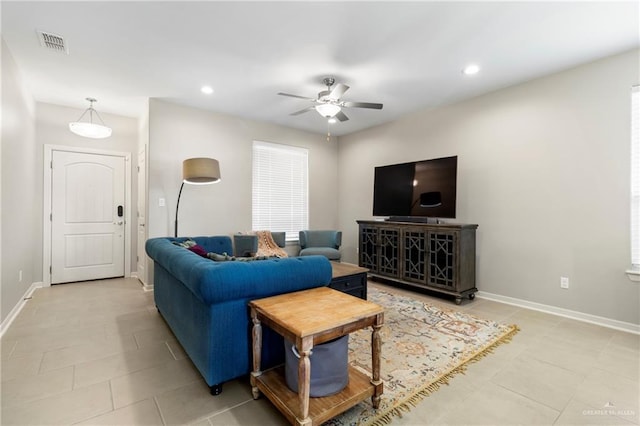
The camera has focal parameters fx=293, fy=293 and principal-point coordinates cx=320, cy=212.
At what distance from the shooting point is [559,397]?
1.82m

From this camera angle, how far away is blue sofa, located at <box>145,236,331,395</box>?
1709 millimetres

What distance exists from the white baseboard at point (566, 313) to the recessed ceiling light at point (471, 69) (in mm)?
2754

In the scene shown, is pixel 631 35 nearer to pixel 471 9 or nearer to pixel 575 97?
pixel 575 97

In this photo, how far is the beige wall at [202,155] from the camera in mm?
4195

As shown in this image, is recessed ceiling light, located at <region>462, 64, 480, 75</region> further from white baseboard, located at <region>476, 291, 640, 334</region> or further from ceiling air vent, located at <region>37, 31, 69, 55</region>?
ceiling air vent, located at <region>37, 31, 69, 55</region>

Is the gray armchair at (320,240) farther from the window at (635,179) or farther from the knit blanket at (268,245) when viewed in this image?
Result: the window at (635,179)

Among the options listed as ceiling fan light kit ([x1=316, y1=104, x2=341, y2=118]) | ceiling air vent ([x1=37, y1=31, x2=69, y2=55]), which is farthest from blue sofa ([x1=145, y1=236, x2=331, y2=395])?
ceiling air vent ([x1=37, y1=31, x2=69, y2=55])

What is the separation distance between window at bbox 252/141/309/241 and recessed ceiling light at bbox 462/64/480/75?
3.19 meters

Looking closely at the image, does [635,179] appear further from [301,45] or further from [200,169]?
[200,169]

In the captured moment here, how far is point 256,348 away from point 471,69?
11.4 feet

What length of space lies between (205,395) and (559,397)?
2.20 meters

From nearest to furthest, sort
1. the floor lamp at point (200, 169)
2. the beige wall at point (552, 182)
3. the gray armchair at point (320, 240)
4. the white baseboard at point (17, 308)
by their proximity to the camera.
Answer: the white baseboard at point (17, 308), the beige wall at point (552, 182), the floor lamp at point (200, 169), the gray armchair at point (320, 240)

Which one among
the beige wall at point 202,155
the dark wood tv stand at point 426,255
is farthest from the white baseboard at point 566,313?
the beige wall at point 202,155

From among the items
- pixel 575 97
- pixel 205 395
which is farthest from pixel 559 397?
pixel 575 97
